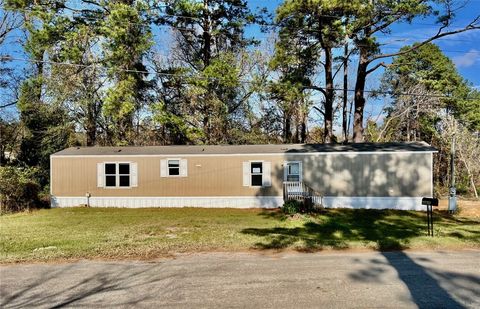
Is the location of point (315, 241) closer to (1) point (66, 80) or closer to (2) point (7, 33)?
(1) point (66, 80)

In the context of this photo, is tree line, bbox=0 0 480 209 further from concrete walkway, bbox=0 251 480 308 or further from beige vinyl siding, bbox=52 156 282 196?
concrete walkway, bbox=0 251 480 308

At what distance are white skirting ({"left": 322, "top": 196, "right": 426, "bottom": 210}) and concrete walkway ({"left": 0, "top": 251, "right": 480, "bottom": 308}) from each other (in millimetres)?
9875

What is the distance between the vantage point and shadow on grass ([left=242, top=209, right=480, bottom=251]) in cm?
915

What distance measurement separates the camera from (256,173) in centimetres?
1862

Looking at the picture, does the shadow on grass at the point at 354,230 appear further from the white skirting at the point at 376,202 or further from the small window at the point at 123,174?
the small window at the point at 123,174

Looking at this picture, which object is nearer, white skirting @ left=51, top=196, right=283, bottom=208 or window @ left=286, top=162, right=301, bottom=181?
window @ left=286, top=162, right=301, bottom=181

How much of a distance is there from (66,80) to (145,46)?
16.5 feet

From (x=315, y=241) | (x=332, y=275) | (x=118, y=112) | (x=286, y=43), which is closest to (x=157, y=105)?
(x=118, y=112)

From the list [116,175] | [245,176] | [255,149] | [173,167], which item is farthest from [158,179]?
[255,149]

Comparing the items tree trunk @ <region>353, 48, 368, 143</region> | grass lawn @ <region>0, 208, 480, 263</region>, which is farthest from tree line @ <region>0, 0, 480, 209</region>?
grass lawn @ <region>0, 208, 480, 263</region>

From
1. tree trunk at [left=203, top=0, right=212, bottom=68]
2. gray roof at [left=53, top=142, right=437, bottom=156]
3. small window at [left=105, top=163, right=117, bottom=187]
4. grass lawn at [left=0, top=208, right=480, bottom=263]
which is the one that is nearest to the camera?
grass lawn at [left=0, top=208, right=480, bottom=263]

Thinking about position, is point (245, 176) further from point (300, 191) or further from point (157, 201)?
point (157, 201)

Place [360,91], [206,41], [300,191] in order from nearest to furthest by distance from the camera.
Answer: [300,191] → [360,91] → [206,41]

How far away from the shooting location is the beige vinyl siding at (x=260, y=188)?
17734 millimetres
